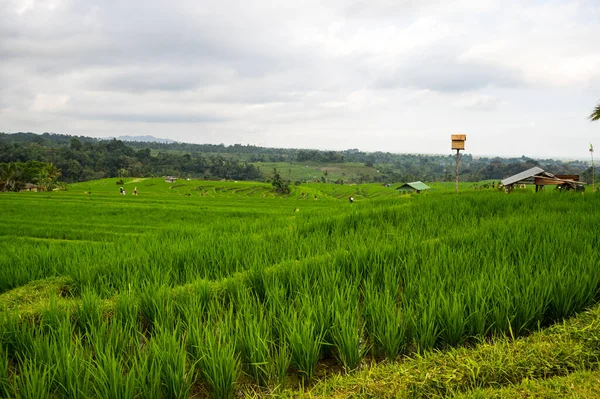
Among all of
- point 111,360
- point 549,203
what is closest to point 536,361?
point 111,360

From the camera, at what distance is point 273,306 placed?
312 centimetres

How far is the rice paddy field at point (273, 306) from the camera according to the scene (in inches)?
89.6

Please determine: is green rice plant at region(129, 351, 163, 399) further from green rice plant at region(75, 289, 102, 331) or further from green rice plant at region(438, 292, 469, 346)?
green rice plant at region(438, 292, 469, 346)

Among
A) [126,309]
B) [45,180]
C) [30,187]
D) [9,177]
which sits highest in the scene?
[9,177]

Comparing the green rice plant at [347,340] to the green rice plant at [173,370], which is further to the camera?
the green rice plant at [347,340]

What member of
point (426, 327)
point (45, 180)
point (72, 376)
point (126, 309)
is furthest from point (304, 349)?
point (45, 180)

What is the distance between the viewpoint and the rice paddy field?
2.28 m

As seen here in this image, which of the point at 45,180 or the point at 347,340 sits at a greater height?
the point at 45,180

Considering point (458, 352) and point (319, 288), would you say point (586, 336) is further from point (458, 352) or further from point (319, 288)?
point (319, 288)

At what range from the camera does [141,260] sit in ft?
17.0

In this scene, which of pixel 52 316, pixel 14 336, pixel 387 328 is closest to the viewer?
pixel 387 328

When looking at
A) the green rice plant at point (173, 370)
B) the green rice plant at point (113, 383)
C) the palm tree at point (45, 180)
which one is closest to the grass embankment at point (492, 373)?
the green rice plant at point (173, 370)

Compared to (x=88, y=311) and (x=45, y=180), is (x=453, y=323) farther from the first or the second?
(x=45, y=180)

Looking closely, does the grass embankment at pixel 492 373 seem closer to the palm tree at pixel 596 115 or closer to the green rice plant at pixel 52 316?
the green rice plant at pixel 52 316
